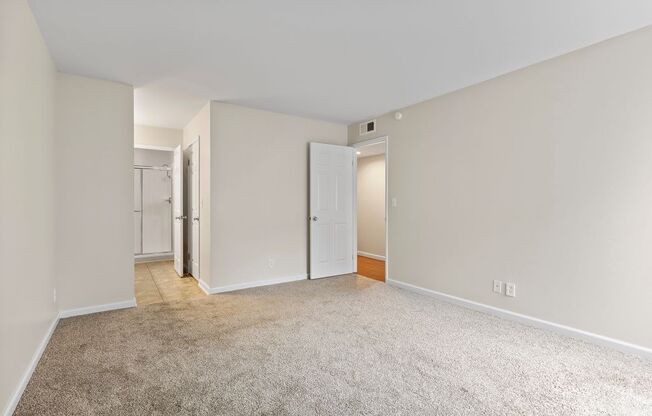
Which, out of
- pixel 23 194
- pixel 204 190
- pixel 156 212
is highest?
pixel 204 190

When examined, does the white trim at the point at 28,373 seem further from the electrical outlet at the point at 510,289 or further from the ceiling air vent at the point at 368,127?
the ceiling air vent at the point at 368,127

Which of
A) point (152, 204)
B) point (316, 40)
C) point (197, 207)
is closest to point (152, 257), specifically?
point (152, 204)

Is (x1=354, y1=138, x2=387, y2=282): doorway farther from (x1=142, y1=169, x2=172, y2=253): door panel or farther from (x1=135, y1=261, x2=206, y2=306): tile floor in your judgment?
(x1=142, y1=169, x2=172, y2=253): door panel

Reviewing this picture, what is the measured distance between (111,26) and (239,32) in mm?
912

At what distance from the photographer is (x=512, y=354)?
245 cm

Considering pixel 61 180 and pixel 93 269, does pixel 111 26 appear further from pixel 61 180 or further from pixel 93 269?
pixel 93 269

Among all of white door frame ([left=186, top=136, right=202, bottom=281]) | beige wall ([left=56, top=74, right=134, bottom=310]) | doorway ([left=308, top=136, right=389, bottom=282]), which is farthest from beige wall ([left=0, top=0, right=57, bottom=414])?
doorway ([left=308, top=136, right=389, bottom=282])

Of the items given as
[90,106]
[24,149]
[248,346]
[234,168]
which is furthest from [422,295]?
[90,106]

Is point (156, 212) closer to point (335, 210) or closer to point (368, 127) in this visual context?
point (335, 210)

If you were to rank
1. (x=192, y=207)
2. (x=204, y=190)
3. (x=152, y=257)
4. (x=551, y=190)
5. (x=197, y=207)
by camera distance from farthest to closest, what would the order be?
(x=152, y=257) → (x=192, y=207) → (x=197, y=207) → (x=204, y=190) → (x=551, y=190)

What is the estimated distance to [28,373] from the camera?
2068 mm

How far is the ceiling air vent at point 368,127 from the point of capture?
4.83 m

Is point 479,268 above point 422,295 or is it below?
above

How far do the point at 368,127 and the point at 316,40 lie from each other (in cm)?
247
